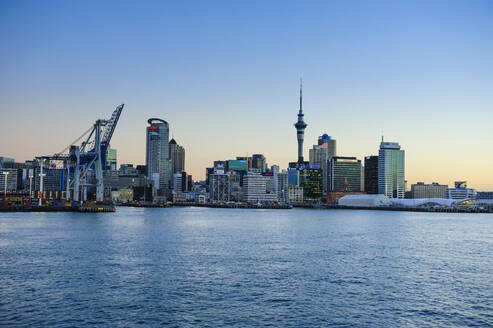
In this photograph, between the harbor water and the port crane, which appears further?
the port crane

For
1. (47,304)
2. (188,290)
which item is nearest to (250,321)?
(188,290)

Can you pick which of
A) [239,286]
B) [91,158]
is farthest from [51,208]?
[239,286]

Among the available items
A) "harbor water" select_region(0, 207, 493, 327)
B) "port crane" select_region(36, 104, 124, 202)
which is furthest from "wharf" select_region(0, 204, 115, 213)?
"harbor water" select_region(0, 207, 493, 327)

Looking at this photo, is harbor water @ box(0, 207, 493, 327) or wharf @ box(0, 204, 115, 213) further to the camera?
wharf @ box(0, 204, 115, 213)

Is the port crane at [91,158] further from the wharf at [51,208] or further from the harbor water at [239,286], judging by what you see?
the harbor water at [239,286]

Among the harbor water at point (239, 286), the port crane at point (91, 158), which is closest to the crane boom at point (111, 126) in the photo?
the port crane at point (91, 158)

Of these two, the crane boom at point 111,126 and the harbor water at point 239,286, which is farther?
the crane boom at point 111,126

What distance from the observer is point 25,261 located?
144 ft

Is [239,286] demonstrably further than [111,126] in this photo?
No

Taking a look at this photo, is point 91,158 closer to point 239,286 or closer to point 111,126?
point 111,126

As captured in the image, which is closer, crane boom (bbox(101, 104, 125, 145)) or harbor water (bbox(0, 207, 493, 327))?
harbor water (bbox(0, 207, 493, 327))

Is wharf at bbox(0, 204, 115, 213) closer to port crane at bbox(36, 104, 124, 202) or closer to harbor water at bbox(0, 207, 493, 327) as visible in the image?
port crane at bbox(36, 104, 124, 202)

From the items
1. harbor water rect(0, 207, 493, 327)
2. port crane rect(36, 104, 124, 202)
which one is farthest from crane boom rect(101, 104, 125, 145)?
harbor water rect(0, 207, 493, 327)

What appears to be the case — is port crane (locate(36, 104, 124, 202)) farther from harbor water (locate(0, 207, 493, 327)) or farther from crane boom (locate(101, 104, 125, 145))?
harbor water (locate(0, 207, 493, 327))
